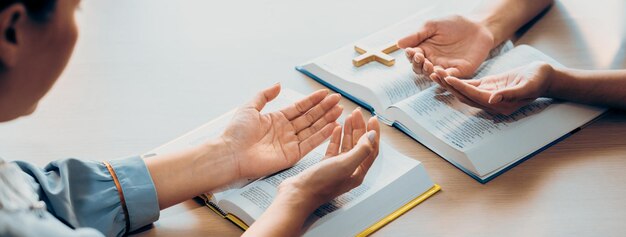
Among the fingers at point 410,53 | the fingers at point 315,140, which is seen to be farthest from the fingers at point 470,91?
the fingers at point 315,140

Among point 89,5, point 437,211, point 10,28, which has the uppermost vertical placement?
point 10,28

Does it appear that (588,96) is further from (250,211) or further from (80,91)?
(80,91)

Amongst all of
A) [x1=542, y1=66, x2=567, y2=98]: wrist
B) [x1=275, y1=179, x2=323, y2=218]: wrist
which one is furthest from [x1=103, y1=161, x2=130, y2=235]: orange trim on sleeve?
[x1=542, y1=66, x2=567, y2=98]: wrist

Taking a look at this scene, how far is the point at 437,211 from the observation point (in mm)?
1143

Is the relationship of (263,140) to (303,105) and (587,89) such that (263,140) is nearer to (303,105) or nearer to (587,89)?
(303,105)

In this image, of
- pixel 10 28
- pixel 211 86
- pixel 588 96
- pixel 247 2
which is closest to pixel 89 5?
pixel 247 2

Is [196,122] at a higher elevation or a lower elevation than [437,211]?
higher

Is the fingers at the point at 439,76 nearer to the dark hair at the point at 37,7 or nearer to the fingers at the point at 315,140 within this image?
the fingers at the point at 315,140

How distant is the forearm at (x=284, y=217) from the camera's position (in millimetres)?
1045

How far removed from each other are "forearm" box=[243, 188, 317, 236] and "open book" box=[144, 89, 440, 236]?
0.02 metres

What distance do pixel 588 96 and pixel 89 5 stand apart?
3.73 feet

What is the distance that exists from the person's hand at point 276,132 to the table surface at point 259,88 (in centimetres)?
10

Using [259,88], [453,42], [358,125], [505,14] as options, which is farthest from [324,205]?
[505,14]

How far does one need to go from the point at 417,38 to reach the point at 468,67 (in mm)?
115
